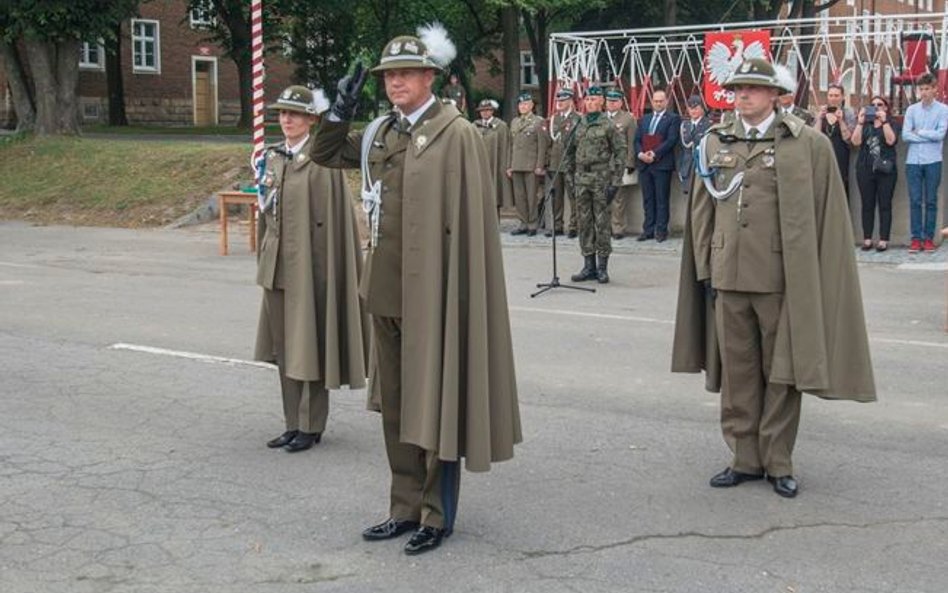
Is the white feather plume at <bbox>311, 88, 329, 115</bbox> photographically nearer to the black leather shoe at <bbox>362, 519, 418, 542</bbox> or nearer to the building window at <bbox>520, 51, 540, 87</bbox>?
the black leather shoe at <bbox>362, 519, 418, 542</bbox>

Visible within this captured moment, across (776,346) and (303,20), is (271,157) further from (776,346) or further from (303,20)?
(303,20)

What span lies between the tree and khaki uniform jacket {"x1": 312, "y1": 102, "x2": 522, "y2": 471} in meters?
24.1

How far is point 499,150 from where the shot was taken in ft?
62.7

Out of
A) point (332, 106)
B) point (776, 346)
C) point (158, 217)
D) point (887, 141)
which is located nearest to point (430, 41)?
point (332, 106)

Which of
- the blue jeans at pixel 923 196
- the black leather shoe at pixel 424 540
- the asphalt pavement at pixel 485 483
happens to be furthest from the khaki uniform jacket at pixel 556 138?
the black leather shoe at pixel 424 540

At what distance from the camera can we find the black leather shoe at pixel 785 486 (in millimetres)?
6070

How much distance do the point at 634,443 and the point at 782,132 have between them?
2055 mm

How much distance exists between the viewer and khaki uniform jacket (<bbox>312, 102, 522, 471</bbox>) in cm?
511

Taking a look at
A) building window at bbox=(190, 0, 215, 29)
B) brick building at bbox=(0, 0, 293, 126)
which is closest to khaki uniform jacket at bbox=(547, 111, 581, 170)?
building window at bbox=(190, 0, 215, 29)

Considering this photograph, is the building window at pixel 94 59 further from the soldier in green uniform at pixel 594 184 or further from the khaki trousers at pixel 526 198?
the soldier in green uniform at pixel 594 184

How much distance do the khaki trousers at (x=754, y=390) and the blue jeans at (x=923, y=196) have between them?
1053 centimetres

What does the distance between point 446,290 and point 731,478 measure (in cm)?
204

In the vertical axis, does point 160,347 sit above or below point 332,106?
below

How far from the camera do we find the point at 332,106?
5.30 m
